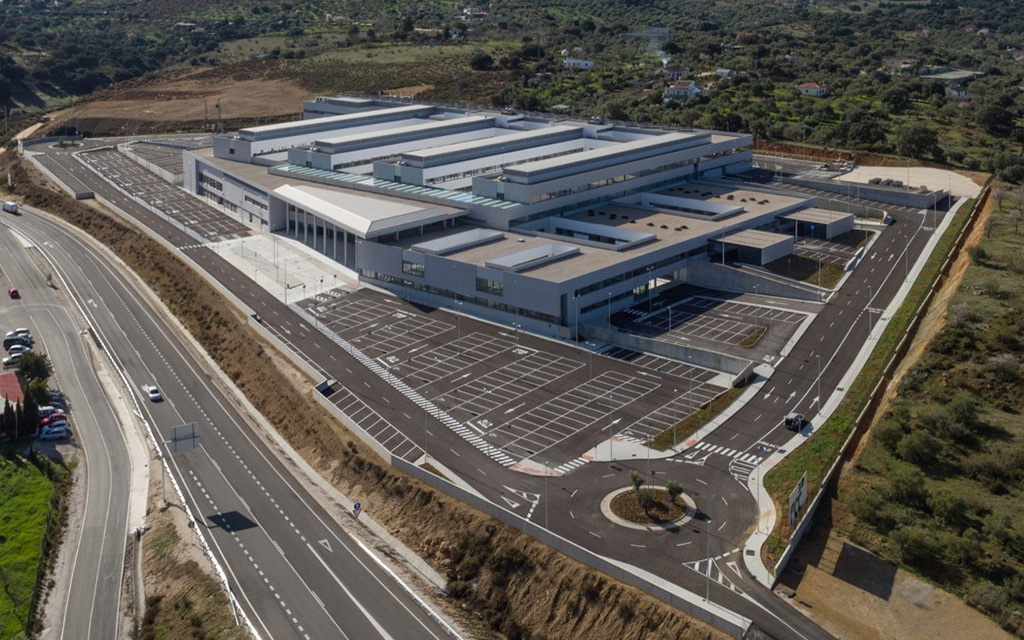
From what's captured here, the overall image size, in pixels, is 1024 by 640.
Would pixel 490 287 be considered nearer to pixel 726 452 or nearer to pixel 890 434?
pixel 726 452

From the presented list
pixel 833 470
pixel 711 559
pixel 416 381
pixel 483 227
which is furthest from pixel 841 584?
pixel 483 227

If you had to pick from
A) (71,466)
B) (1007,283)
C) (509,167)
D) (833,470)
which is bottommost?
(71,466)

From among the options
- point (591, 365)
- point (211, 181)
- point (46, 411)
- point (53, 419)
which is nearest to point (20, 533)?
point (53, 419)

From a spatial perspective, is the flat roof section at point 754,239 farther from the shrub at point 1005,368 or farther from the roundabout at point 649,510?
the roundabout at point 649,510

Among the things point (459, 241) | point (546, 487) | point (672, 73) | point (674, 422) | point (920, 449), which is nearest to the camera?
point (920, 449)

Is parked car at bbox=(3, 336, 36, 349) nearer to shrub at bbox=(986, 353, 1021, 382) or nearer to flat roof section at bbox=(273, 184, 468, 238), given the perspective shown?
flat roof section at bbox=(273, 184, 468, 238)

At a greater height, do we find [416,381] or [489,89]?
A: [489,89]

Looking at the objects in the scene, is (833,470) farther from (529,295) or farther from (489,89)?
(489,89)
